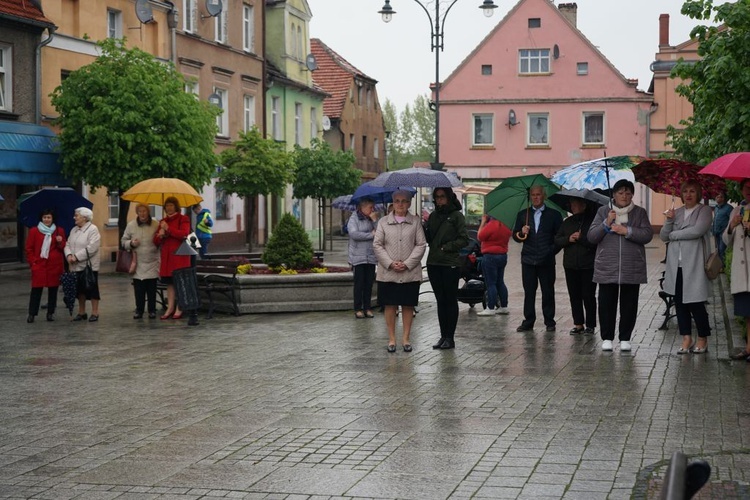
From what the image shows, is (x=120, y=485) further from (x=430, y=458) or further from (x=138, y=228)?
(x=138, y=228)

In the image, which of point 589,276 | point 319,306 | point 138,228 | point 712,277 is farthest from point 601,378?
point 138,228

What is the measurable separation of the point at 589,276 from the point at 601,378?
3.52m

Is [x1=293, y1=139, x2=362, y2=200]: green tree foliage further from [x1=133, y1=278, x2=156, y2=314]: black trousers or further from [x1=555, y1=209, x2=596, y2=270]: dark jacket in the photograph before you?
[x1=555, y1=209, x2=596, y2=270]: dark jacket

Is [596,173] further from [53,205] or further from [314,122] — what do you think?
[314,122]

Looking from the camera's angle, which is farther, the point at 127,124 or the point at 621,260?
the point at 127,124

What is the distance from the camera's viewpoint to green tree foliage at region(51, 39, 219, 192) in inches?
1082

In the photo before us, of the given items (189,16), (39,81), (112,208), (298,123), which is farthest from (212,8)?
(298,123)

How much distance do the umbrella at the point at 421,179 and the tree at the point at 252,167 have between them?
22621 millimetres

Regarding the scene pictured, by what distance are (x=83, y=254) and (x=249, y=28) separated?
99.2 ft

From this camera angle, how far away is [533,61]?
5619 centimetres

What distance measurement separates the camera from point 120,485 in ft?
21.2

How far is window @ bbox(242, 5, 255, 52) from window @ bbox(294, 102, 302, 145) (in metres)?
6.19

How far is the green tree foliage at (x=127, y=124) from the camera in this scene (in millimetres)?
27484

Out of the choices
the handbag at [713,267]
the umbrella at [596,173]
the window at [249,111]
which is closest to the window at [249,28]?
the window at [249,111]
